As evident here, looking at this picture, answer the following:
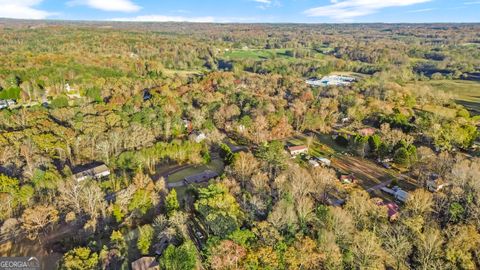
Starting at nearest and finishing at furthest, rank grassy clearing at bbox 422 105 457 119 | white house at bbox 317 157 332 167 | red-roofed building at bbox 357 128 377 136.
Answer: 1. white house at bbox 317 157 332 167
2. red-roofed building at bbox 357 128 377 136
3. grassy clearing at bbox 422 105 457 119

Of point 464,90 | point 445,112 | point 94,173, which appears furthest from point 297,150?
point 464,90

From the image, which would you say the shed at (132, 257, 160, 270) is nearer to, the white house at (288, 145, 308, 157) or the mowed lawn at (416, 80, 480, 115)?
the white house at (288, 145, 308, 157)

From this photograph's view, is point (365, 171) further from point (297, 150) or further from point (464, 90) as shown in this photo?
point (464, 90)

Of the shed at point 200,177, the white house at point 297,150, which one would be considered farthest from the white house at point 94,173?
the white house at point 297,150

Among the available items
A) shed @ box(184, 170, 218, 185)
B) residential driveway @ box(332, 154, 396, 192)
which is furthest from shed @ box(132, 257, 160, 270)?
residential driveway @ box(332, 154, 396, 192)

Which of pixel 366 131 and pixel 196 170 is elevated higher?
pixel 366 131

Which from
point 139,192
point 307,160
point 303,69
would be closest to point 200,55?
point 303,69
